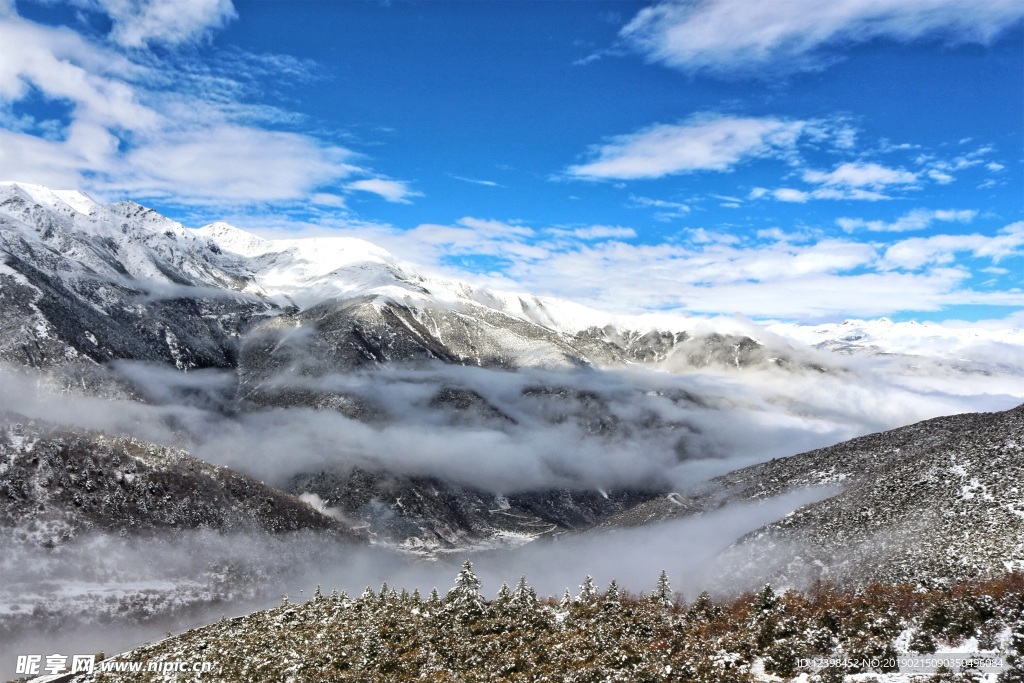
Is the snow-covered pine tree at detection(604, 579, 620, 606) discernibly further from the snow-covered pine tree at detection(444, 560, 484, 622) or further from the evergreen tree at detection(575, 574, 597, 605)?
the snow-covered pine tree at detection(444, 560, 484, 622)

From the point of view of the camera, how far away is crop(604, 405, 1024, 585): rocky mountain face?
58.8 metres

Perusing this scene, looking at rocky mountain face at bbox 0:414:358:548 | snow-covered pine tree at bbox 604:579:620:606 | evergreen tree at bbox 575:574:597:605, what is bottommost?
evergreen tree at bbox 575:574:597:605

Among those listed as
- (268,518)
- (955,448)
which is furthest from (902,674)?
(268,518)

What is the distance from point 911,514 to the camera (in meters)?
70.4

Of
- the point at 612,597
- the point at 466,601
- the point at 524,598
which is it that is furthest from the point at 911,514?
the point at 466,601

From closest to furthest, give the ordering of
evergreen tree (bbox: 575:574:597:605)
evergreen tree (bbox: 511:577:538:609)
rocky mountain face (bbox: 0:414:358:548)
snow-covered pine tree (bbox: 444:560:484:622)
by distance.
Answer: snow-covered pine tree (bbox: 444:560:484:622) → evergreen tree (bbox: 511:577:538:609) → evergreen tree (bbox: 575:574:597:605) → rocky mountain face (bbox: 0:414:358:548)

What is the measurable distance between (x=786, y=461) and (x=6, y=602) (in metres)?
151

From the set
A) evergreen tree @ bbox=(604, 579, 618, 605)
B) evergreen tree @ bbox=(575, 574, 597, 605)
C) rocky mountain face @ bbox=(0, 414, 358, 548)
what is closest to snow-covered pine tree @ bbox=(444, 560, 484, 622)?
evergreen tree @ bbox=(604, 579, 618, 605)

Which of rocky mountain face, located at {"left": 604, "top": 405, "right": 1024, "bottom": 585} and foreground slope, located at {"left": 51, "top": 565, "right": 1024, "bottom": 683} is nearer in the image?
foreground slope, located at {"left": 51, "top": 565, "right": 1024, "bottom": 683}

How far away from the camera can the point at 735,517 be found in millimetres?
105188

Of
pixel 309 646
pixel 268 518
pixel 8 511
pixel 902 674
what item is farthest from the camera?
pixel 268 518

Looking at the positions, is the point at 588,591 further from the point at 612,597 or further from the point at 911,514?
the point at 911,514

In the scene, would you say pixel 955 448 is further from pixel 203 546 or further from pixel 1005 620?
pixel 203 546

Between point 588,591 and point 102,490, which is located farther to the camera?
point 102,490
